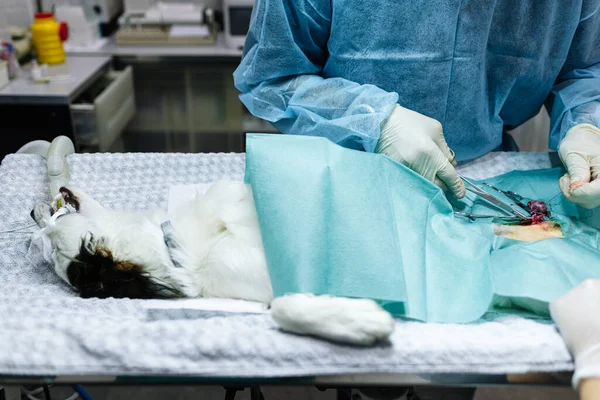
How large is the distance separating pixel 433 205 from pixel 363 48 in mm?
427

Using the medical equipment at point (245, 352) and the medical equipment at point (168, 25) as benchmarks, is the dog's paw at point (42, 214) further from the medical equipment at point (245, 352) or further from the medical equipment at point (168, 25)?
the medical equipment at point (168, 25)

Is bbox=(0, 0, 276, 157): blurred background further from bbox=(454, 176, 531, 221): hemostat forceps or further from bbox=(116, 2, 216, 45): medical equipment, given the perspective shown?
bbox=(454, 176, 531, 221): hemostat forceps

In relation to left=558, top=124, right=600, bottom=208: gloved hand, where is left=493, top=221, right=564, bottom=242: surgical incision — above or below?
below

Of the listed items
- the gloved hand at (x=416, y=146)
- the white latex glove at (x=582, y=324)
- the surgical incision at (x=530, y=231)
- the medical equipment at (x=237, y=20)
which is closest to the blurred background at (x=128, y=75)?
the medical equipment at (x=237, y=20)

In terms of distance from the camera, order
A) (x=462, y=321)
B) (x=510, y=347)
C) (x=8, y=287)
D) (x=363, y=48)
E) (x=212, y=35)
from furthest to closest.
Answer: (x=212, y=35) → (x=363, y=48) → (x=8, y=287) → (x=462, y=321) → (x=510, y=347)

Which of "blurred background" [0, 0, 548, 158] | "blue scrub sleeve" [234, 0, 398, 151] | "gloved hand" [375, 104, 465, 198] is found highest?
"blue scrub sleeve" [234, 0, 398, 151]

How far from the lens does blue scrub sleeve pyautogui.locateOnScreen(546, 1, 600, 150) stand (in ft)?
4.54

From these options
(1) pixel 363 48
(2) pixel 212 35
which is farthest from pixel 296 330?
(2) pixel 212 35

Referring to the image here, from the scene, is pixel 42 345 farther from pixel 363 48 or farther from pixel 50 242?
pixel 363 48

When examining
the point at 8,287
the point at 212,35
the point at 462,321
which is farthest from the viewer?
the point at 212,35

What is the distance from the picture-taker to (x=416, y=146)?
119 cm

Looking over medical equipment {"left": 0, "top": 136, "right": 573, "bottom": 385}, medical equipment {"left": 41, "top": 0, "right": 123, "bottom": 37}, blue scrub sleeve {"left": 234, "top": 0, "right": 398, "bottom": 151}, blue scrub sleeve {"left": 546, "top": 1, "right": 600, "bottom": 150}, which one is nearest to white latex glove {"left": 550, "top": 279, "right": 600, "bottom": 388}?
medical equipment {"left": 0, "top": 136, "right": 573, "bottom": 385}

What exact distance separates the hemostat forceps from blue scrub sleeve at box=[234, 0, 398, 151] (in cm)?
27

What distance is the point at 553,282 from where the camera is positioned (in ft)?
3.24
